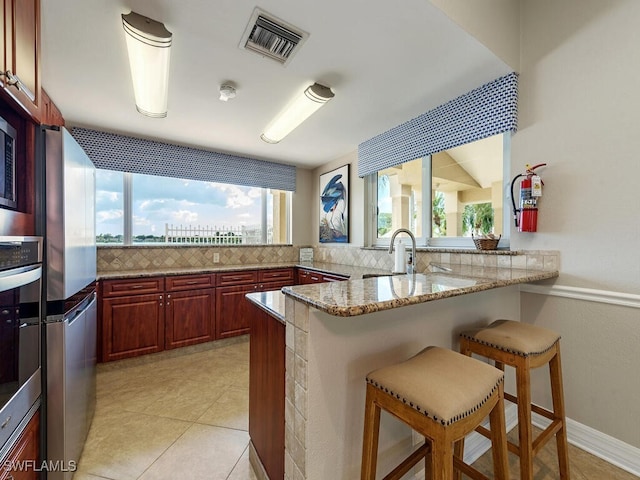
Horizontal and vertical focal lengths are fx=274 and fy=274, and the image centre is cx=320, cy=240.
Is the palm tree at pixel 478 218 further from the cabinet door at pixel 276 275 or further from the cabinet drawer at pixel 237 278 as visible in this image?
the cabinet drawer at pixel 237 278

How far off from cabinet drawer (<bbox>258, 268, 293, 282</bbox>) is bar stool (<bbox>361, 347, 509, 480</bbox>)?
2642 millimetres

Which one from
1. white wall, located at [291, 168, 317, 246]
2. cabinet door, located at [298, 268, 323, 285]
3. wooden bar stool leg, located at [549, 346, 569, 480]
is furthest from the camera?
white wall, located at [291, 168, 317, 246]

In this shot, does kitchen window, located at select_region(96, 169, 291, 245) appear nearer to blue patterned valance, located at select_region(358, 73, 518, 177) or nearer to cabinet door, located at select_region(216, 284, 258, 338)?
cabinet door, located at select_region(216, 284, 258, 338)

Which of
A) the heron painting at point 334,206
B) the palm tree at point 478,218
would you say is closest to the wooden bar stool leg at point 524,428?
the palm tree at point 478,218

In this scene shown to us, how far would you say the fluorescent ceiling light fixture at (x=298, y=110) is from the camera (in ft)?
6.63

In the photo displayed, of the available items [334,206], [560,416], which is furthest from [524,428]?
[334,206]

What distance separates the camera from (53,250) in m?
1.23

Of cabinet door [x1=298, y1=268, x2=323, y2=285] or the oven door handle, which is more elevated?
the oven door handle

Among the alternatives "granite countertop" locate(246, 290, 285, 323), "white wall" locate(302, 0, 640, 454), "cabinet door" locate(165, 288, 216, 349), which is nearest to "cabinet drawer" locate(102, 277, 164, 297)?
"cabinet door" locate(165, 288, 216, 349)

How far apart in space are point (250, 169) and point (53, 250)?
2.77 m

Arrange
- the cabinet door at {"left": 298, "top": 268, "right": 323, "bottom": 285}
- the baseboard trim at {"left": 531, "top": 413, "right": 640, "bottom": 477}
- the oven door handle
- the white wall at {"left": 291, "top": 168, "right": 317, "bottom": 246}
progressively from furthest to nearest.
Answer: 1. the white wall at {"left": 291, "top": 168, "right": 317, "bottom": 246}
2. the cabinet door at {"left": 298, "top": 268, "right": 323, "bottom": 285}
3. the baseboard trim at {"left": 531, "top": 413, "right": 640, "bottom": 477}
4. the oven door handle

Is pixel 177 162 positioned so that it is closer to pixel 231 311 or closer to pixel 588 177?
pixel 231 311

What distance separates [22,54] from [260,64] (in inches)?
44.6

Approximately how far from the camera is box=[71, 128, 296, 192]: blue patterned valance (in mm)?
2900
